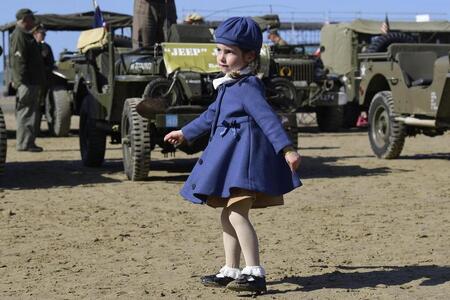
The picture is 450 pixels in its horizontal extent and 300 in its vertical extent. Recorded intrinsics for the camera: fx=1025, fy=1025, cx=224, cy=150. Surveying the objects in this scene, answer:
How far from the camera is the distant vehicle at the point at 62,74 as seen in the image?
17.3 meters

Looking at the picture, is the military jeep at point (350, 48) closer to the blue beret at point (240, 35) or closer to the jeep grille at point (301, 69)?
the jeep grille at point (301, 69)

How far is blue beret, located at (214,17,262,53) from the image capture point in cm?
486

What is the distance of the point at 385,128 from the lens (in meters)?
13.1

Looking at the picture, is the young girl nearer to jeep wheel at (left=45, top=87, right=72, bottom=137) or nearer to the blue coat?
the blue coat

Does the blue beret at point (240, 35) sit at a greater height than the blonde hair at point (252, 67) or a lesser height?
greater

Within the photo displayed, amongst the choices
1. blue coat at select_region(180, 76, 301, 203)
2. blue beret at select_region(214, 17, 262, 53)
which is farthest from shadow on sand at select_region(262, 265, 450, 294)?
blue beret at select_region(214, 17, 262, 53)

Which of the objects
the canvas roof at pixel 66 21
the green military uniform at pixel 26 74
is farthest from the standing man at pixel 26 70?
the canvas roof at pixel 66 21

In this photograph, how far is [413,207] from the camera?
8289mm

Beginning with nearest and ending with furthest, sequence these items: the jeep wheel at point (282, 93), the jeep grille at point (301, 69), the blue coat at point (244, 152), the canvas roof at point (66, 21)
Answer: the blue coat at point (244, 152) < the jeep wheel at point (282, 93) < the jeep grille at point (301, 69) < the canvas roof at point (66, 21)

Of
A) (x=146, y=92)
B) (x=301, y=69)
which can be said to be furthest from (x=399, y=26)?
(x=146, y=92)

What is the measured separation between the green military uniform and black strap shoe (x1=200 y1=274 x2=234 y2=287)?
28.5 ft

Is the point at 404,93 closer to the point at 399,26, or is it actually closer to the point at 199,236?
the point at 199,236

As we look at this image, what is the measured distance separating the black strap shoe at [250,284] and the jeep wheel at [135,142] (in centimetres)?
524

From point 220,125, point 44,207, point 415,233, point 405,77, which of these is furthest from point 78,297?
point 405,77
